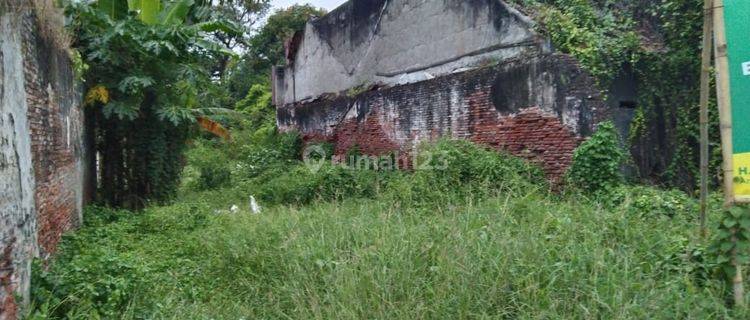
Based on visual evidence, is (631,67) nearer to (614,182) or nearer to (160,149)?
(614,182)

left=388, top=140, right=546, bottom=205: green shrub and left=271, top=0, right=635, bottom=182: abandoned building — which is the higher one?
left=271, top=0, right=635, bottom=182: abandoned building

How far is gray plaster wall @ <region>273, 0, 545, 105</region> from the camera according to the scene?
8.37 metres

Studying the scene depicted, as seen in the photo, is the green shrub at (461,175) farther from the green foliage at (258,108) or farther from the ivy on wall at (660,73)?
the green foliage at (258,108)

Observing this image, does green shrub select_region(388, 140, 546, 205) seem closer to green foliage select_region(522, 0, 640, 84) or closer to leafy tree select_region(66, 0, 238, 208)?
green foliage select_region(522, 0, 640, 84)

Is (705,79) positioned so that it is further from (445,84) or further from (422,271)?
(445,84)

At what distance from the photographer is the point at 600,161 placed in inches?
243

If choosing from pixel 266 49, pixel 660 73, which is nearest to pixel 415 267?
pixel 660 73

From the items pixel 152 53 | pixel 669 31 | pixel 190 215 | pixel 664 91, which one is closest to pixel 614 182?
pixel 664 91

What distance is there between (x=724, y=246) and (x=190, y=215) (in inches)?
230

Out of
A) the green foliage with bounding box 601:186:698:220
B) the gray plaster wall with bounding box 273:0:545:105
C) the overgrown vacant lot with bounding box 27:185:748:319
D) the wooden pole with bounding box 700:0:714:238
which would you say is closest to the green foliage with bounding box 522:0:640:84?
the gray plaster wall with bounding box 273:0:545:105

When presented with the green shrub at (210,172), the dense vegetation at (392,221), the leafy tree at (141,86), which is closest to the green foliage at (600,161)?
the dense vegetation at (392,221)

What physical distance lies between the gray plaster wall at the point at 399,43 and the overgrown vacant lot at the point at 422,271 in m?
4.04

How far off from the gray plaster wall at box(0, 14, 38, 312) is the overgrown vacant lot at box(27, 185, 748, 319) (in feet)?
0.90

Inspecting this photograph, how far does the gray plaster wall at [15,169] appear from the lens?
3222 millimetres
